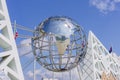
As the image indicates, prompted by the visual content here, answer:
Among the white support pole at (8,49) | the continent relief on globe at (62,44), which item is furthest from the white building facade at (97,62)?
the white support pole at (8,49)

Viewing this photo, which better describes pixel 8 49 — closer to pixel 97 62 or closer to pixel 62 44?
pixel 62 44

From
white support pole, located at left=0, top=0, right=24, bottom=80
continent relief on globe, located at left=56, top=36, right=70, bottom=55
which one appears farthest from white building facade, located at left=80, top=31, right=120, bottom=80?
white support pole, located at left=0, top=0, right=24, bottom=80

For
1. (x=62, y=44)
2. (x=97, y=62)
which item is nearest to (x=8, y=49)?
(x=62, y=44)

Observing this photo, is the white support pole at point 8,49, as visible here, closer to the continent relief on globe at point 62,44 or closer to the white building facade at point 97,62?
the continent relief on globe at point 62,44

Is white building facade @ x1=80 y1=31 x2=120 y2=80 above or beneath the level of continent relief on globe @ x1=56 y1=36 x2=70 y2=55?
above

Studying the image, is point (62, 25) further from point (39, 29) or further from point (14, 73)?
point (14, 73)

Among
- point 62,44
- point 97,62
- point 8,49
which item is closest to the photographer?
point 8,49

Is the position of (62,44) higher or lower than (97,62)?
lower

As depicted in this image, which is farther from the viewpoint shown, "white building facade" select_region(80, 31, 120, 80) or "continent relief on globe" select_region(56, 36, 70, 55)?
"white building facade" select_region(80, 31, 120, 80)

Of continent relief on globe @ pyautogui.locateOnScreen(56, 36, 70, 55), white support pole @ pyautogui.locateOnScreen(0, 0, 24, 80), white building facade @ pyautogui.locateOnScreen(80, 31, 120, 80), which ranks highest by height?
white building facade @ pyautogui.locateOnScreen(80, 31, 120, 80)

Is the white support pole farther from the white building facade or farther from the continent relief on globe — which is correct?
the white building facade

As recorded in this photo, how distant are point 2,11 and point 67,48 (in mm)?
8173

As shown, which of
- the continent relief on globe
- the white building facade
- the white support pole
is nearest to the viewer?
the white support pole

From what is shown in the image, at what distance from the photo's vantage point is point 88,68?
62.6 metres
